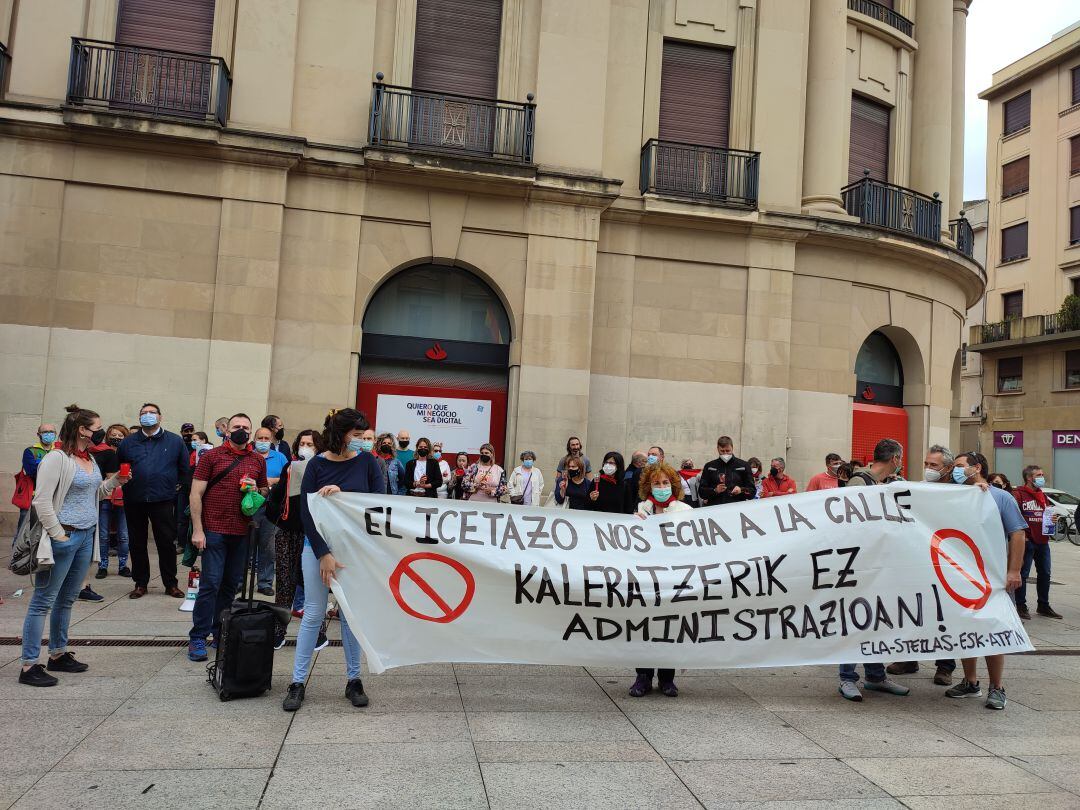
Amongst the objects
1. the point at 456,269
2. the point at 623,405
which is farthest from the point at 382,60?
the point at 623,405

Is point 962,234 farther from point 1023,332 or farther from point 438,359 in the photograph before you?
point 1023,332

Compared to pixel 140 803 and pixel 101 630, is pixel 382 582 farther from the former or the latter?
pixel 101 630

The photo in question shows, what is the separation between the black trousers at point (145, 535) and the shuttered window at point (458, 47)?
31.3 ft

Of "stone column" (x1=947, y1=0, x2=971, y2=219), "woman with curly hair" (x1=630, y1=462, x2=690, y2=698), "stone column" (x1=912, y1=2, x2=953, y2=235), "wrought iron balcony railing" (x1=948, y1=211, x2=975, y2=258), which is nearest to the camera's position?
"woman with curly hair" (x1=630, y1=462, x2=690, y2=698)

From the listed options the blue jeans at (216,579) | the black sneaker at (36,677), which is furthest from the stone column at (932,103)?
the black sneaker at (36,677)

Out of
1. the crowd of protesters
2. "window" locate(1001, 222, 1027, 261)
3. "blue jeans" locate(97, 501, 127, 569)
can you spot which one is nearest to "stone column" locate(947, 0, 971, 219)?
the crowd of protesters

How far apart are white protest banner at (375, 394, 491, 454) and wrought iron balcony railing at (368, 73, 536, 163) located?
4.53m

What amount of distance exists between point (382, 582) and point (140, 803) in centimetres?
212

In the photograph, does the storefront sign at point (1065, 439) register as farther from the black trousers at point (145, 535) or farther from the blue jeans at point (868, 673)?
the black trousers at point (145, 535)

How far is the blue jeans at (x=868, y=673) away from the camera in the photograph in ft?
20.7

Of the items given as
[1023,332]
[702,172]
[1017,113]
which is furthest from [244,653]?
[1017,113]

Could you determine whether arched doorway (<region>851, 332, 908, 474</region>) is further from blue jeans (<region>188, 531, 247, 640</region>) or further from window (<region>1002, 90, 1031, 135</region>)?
window (<region>1002, 90, 1031, 135</region>)

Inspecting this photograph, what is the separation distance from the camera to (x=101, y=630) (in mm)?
7402

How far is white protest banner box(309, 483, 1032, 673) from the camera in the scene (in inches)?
227
